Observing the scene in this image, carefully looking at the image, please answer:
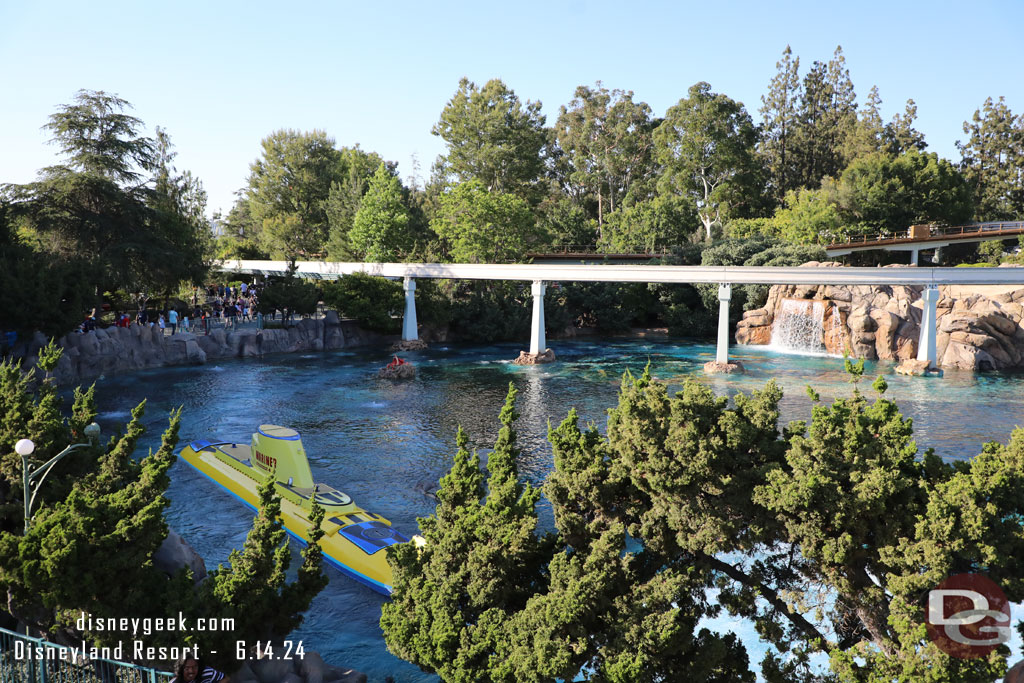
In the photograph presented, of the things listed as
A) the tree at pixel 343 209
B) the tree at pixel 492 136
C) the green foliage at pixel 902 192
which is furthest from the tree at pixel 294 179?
the green foliage at pixel 902 192

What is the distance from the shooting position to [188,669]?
10320mm

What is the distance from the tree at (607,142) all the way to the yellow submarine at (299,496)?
69719mm

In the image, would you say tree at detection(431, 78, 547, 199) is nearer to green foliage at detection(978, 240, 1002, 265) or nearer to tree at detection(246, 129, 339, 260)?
tree at detection(246, 129, 339, 260)

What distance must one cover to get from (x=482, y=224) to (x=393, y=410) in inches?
1381

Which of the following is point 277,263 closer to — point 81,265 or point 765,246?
point 81,265

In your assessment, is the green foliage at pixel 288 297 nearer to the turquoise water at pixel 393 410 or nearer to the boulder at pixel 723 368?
the turquoise water at pixel 393 410

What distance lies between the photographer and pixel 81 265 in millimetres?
40562

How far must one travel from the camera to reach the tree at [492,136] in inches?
3317

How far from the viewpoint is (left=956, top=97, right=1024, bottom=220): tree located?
7881 cm

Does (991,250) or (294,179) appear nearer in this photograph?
(991,250)

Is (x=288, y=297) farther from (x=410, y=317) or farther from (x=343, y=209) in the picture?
(x=343, y=209)

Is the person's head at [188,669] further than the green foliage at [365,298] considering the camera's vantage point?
No

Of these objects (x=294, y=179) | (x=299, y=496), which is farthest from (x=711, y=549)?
(x=294, y=179)

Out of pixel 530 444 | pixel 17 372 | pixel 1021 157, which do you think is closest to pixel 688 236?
pixel 1021 157
